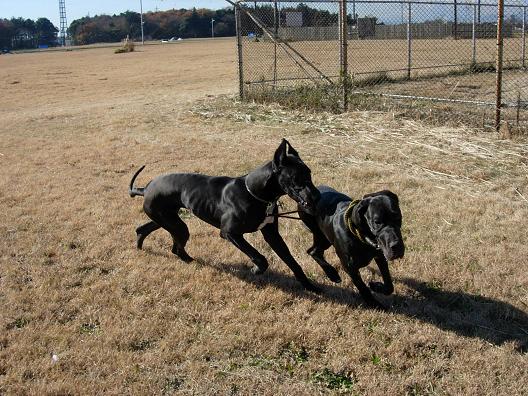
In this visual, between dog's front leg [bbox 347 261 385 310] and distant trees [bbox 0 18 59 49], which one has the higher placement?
distant trees [bbox 0 18 59 49]

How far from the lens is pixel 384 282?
4.08 meters

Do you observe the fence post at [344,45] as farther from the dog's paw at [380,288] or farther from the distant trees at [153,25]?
the distant trees at [153,25]

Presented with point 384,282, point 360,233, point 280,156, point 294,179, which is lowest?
point 384,282

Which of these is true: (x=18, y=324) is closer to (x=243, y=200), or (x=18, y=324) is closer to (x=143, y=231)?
(x=143, y=231)

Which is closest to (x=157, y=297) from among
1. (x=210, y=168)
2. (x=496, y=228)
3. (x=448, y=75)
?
(x=496, y=228)

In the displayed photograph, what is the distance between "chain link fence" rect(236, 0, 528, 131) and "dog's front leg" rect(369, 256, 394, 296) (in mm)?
5206

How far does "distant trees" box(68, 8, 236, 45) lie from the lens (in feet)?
339

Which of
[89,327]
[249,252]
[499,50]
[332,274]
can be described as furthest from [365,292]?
[499,50]

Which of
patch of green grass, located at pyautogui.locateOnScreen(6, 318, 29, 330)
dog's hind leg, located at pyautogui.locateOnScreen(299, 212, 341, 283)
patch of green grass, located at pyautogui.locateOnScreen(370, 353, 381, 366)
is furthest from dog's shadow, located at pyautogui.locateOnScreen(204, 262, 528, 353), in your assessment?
patch of green grass, located at pyautogui.locateOnScreen(6, 318, 29, 330)

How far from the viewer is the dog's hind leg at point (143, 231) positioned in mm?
5094

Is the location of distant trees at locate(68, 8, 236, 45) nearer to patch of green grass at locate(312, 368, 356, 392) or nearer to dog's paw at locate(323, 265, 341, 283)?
dog's paw at locate(323, 265, 341, 283)

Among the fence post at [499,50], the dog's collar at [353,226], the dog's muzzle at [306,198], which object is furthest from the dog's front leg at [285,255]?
the fence post at [499,50]

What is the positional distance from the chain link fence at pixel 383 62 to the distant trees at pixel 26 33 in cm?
10649

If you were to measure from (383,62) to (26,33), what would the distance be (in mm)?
124803
